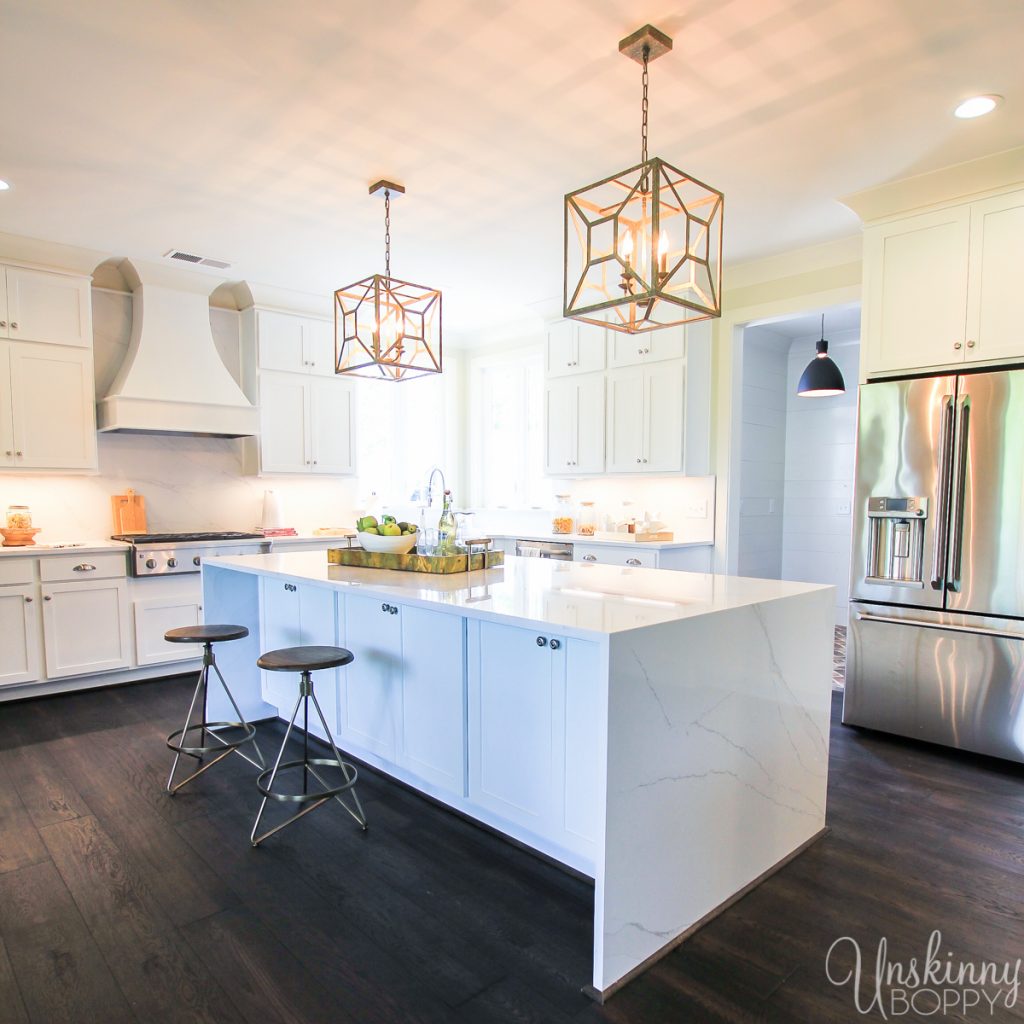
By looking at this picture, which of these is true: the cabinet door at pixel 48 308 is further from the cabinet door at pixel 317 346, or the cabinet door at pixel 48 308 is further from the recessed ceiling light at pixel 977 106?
the recessed ceiling light at pixel 977 106

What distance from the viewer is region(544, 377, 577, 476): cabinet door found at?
17.7 ft

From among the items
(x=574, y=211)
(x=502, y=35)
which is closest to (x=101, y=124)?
(x=502, y=35)

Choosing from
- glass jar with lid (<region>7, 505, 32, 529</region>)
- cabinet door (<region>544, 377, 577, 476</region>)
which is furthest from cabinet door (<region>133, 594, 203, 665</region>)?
cabinet door (<region>544, 377, 577, 476</region>)

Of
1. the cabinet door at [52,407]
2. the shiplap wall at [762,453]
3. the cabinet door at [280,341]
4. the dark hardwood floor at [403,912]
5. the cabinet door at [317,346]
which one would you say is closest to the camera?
the dark hardwood floor at [403,912]

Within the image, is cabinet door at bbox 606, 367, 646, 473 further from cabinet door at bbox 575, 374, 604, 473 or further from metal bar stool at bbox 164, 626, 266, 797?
metal bar stool at bbox 164, 626, 266, 797

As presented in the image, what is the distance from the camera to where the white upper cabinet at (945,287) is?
9.94 ft

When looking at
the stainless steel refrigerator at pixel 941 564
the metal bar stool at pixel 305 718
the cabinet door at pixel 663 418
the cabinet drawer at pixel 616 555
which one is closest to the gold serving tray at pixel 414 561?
the metal bar stool at pixel 305 718

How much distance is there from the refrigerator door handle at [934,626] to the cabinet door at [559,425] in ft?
8.37

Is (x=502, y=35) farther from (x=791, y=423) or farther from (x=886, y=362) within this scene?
(x=791, y=423)

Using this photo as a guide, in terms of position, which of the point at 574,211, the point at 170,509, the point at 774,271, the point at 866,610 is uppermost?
the point at 774,271

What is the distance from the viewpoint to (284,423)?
5.29m

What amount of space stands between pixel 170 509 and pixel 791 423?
549 cm

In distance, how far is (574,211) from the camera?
7.13 ft

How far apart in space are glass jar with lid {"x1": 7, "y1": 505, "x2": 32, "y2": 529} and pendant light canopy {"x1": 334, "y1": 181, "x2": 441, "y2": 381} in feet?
8.21
